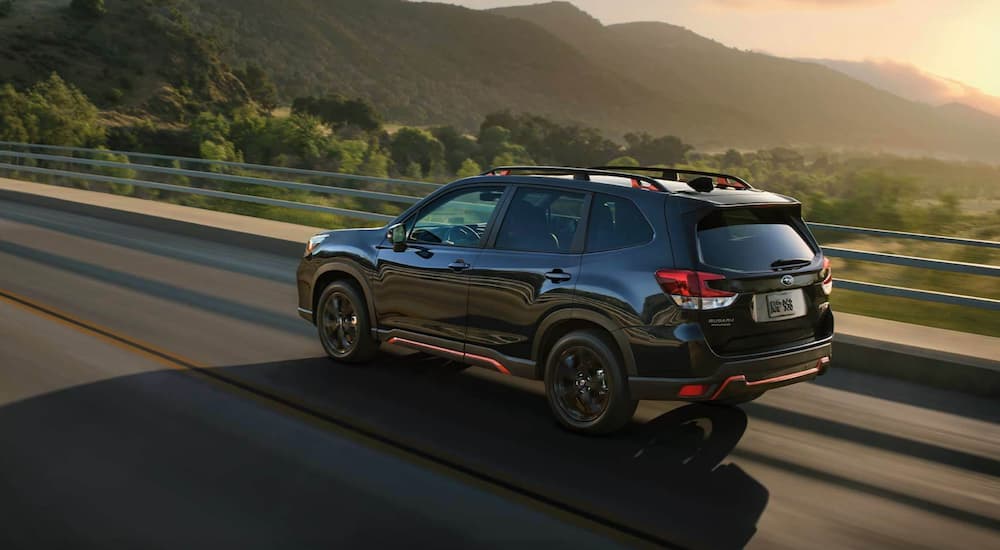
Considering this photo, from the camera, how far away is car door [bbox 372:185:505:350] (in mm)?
6996

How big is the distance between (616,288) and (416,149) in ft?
218

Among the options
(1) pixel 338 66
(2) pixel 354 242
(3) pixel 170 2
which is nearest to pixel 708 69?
(1) pixel 338 66

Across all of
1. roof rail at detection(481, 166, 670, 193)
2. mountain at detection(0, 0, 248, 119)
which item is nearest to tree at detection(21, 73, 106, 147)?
mountain at detection(0, 0, 248, 119)

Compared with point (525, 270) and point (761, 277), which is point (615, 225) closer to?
point (525, 270)

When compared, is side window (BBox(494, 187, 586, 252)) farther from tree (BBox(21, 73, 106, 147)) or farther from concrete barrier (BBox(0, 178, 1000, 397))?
tree (BBox(21, 73, 106, 147))

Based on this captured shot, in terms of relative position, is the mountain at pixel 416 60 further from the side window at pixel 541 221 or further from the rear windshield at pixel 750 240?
the rear windshield at pixel 750 240

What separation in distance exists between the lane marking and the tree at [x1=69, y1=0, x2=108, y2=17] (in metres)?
127

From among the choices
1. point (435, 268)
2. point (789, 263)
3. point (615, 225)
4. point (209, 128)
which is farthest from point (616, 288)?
point (209, 128)

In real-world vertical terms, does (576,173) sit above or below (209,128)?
below

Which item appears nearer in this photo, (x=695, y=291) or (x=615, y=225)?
(x=695, y=291)

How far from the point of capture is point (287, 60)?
500 feet

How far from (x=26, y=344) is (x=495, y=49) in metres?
180

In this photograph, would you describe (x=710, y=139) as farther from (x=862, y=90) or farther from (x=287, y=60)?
(x=287, y=60)

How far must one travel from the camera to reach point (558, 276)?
6328 millimetres
